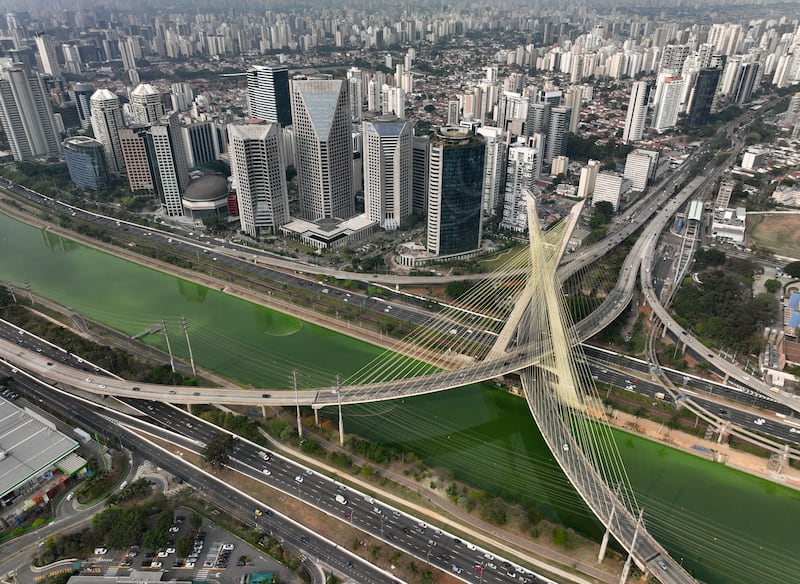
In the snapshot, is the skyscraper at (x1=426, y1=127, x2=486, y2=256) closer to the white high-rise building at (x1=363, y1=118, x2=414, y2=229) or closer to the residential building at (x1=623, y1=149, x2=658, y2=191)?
Answer: the white high-rise building at (x1=363, y1=118, x2=414, y2=229)

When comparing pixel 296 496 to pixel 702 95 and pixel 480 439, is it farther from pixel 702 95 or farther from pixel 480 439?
pixel 702 95

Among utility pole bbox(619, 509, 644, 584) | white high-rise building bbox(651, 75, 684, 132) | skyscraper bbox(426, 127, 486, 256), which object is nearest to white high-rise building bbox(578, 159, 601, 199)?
skyscraper bbox(426, 127, 486, 256)

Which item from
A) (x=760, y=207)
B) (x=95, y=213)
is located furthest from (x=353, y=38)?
(x=760, y=207)

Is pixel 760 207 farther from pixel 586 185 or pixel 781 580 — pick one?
pixel 781 580

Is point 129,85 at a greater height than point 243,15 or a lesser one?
lesser

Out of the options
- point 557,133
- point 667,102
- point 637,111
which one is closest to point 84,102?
point 557,133
